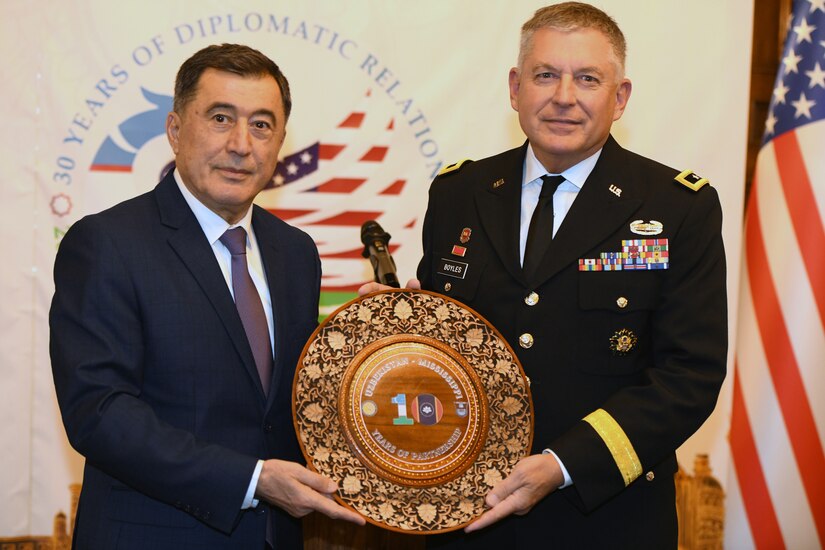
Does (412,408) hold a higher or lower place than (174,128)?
lower

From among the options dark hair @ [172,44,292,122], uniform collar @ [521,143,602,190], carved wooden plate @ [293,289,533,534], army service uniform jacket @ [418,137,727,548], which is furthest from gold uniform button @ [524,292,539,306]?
dark hair @ [172,44,292,122]

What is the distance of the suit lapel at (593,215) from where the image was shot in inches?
88.1

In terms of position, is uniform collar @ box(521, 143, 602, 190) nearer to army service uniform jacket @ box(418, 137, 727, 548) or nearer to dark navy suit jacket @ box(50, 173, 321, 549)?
army service uniform jacket @ box(418, 137, 727, 548)

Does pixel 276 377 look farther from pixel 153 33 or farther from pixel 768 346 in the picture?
pixel 768 346

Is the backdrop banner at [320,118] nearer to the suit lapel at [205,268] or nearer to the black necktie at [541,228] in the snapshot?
the black necktie at [541,228]

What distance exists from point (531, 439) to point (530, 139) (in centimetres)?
78

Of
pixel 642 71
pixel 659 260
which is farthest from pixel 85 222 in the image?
pixel 642 71

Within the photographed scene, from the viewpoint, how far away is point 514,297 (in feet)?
7.43

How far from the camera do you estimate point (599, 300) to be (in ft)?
7.27

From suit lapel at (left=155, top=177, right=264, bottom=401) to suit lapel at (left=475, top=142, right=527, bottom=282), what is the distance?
0.69 metres

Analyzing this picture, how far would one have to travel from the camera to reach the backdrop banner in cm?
346

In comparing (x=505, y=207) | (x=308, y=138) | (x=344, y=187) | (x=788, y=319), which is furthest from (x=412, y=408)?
(x=788, y=319)

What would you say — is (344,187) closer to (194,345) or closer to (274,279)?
(274,279)

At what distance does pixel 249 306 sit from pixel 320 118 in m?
1.64
